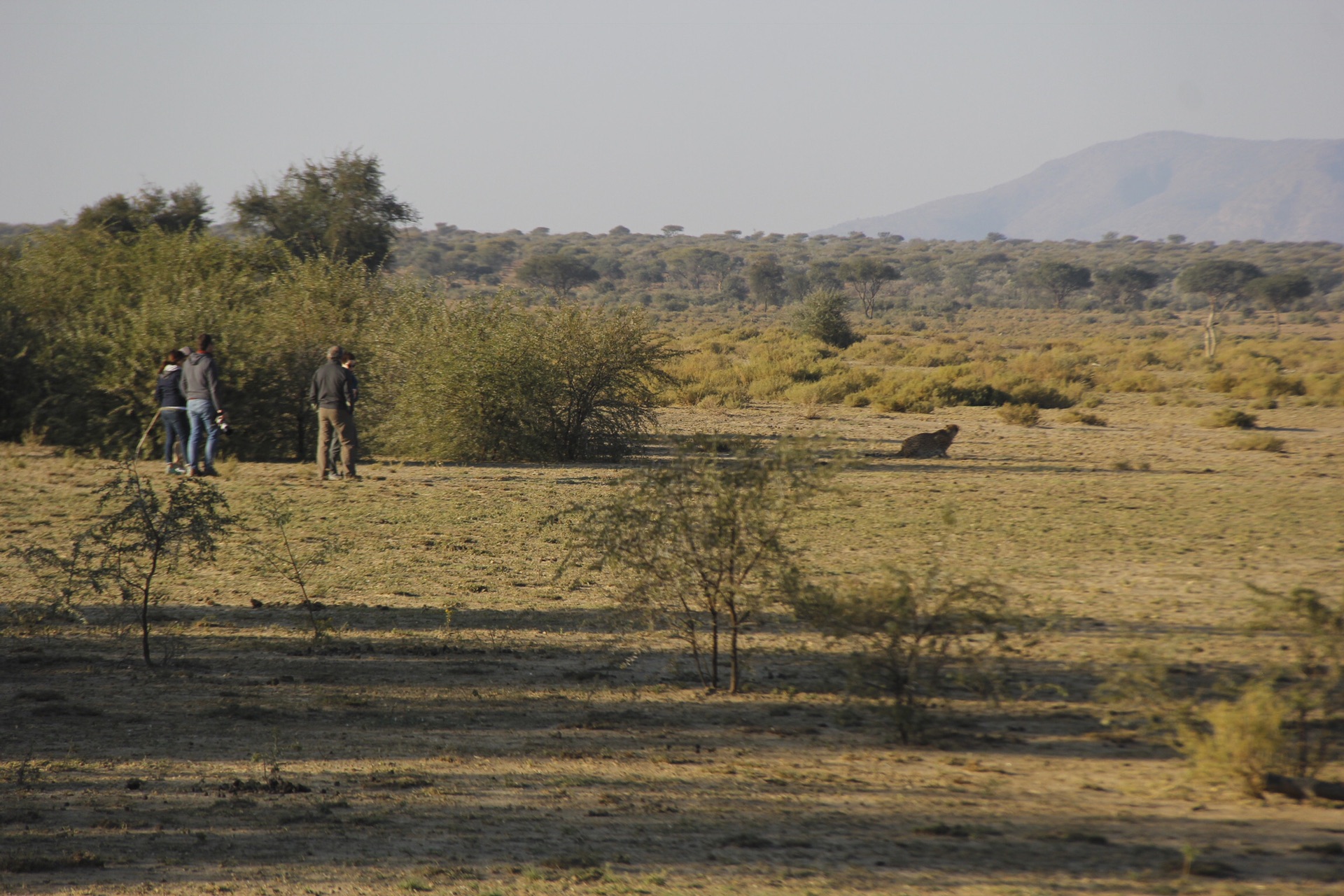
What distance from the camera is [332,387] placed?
13.5 meters

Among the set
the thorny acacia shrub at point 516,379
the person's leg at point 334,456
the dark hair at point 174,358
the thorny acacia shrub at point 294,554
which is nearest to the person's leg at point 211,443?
the dark hair at point 174,358

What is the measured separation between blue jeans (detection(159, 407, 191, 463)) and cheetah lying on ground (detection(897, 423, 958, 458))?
A: 10.8m

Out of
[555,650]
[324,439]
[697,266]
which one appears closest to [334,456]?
[324,439]

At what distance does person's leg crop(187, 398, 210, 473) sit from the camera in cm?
1370

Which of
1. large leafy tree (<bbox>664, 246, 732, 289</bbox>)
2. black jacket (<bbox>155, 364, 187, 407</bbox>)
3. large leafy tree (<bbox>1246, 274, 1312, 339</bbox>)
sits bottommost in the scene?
black jacket (<bbox>155, 364, 187, 407</bbox>)

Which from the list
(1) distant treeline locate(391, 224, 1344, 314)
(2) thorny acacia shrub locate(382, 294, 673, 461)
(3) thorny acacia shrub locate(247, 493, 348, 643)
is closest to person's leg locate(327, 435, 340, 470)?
(2) thorny acacia shrub locate(382, 294, 673, 461)

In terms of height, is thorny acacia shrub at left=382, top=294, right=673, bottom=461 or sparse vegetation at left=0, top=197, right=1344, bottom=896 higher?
thorny acacia shrub at left=382, top=294, right=673, bottom=461

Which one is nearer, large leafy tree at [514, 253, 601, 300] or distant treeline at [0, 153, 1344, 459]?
distant treeline at [0, 153, 1344, 459]

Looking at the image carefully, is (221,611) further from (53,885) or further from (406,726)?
(53,885)

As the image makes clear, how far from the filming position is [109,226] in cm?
3247

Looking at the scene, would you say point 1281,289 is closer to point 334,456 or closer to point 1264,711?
point 334,456

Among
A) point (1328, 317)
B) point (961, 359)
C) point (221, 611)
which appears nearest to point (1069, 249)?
point (1328, 317)

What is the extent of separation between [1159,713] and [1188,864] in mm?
1401

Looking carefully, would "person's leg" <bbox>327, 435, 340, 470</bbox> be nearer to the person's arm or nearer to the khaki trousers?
the khaki trousers
